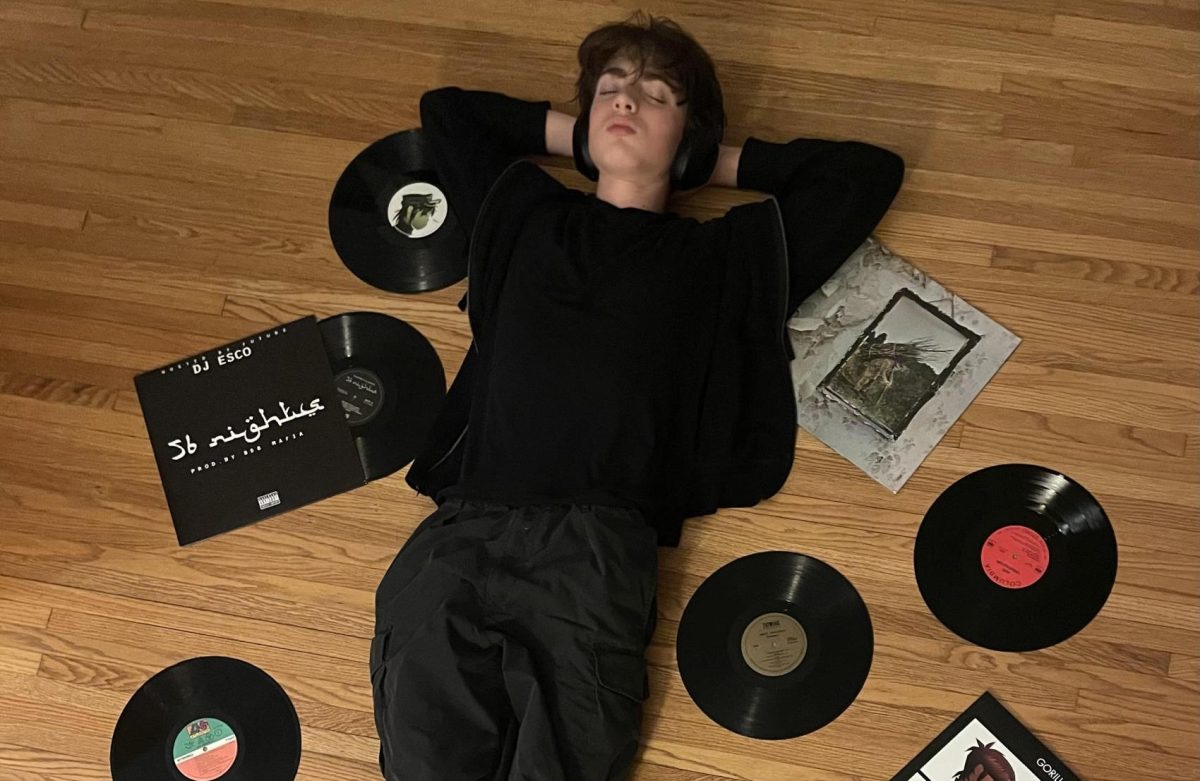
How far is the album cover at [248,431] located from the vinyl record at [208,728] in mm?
210

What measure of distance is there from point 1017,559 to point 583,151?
809mm

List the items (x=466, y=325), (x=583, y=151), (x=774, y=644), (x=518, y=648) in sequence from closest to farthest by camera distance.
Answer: (x=518, y=648)
(x=774, y=644)
(x=583, y=151)
(x=466, y=325)

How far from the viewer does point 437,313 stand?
1671 millimetres

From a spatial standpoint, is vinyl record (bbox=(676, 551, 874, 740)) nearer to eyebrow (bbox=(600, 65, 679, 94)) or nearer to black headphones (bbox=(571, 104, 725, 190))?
black headphones (bbox=(571, 104, 725, 190))

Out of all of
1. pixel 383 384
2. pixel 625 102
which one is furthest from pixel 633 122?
pixel 383 384

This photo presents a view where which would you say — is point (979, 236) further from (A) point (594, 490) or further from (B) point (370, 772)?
(B) point (370, 772)

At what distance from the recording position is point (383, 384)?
5.35ft

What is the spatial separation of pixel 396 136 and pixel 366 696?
861mm

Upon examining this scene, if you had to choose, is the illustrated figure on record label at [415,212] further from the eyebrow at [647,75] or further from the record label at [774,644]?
the record label at [774,644]

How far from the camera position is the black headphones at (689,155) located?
1508 millimetres

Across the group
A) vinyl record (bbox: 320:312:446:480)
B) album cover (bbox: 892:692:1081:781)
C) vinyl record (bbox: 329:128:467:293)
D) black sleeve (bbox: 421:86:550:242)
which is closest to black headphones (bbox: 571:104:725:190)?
black sleeve (bbox: 421:86:550:242)

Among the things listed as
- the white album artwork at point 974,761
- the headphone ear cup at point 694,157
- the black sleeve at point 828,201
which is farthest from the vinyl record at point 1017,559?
the headphone ear cup at point 694,157

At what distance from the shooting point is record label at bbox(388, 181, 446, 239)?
5.52 ft

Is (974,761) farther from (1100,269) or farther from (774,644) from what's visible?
(1100,269)
